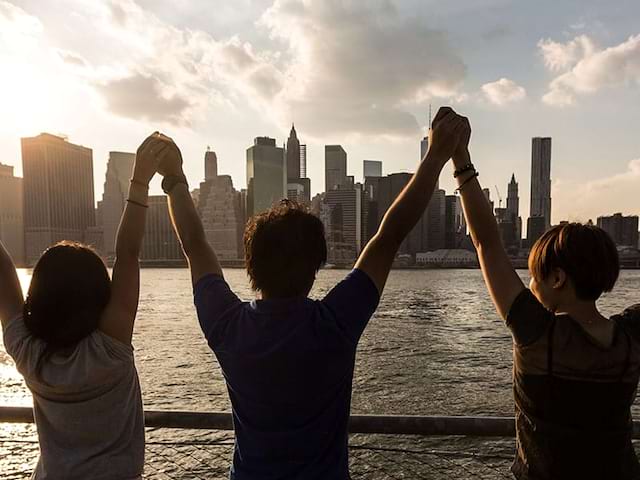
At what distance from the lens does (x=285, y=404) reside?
4.90 feet

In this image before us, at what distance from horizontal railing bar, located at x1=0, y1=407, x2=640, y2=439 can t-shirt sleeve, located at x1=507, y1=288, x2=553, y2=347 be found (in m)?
0.87

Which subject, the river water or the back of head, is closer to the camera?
the back of head

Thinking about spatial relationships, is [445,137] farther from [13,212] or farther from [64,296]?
[13,212]

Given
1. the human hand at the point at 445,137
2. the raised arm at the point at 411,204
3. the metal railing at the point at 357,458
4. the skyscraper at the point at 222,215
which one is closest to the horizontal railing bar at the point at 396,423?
the raised arm at the point at 411,204

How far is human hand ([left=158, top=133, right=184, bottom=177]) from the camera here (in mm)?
1811

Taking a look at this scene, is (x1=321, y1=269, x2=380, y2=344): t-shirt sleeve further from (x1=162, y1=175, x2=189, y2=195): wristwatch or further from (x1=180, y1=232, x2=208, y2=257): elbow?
(x1=162, y1=175, x2=189, y2=195): wristwatch

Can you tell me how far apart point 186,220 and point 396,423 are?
1.36 metres

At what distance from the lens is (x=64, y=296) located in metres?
1.66

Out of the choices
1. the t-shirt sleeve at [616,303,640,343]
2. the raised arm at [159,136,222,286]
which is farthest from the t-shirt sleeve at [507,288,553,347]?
the raised arm at [159,136,222,286]

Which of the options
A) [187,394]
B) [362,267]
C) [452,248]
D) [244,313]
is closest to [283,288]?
[244,313]

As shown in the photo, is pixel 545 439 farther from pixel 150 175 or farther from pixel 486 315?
pixel 486 315

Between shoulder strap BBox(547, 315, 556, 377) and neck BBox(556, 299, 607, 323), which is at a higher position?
neck BBox(556, 299, 607, 323)

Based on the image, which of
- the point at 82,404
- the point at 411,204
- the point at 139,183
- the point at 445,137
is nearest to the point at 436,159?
the point at 445,137

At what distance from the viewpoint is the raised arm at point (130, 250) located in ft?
5.66
